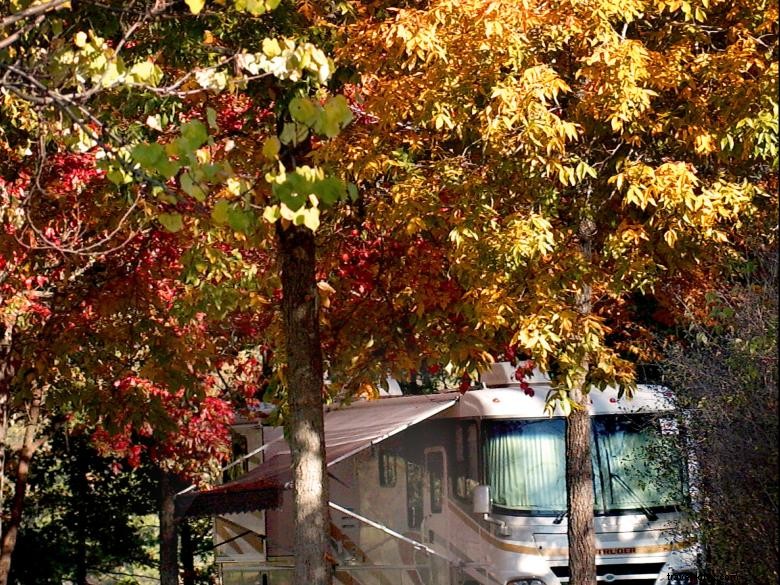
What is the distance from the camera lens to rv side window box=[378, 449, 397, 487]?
20.4 m

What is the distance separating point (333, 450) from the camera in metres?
17.7

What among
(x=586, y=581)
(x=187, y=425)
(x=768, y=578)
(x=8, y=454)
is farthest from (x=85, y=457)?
(x=768, y=578)

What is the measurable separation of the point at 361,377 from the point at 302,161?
9.63 feet

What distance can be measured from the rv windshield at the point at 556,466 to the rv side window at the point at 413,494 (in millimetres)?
1784

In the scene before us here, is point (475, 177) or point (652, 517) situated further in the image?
point (652, 517)

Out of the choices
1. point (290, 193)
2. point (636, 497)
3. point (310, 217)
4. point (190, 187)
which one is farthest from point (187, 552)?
point (290, 193)

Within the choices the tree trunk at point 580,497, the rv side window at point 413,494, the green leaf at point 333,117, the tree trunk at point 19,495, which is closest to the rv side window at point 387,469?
the rv side window at point 413,494

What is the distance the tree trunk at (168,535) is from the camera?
26.6 m

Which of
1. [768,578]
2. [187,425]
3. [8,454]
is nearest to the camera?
[768,578]

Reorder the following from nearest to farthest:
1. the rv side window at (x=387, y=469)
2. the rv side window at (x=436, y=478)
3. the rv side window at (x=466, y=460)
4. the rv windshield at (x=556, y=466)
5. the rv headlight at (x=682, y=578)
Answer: the rv headlight at (x=682, y=578)
the rv windshield at (x=556, y=466)
the rv side window at (x=466, y=460)
the rv side window at (x=436, y=478)
the rv side window at (x=387, y=469)

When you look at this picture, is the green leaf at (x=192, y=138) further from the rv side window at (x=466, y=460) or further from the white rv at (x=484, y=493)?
the rv side window at (x=466, y=460)

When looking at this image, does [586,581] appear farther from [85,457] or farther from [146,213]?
[85,457]

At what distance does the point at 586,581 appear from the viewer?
578 inches

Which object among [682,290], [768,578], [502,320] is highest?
[682,290]
